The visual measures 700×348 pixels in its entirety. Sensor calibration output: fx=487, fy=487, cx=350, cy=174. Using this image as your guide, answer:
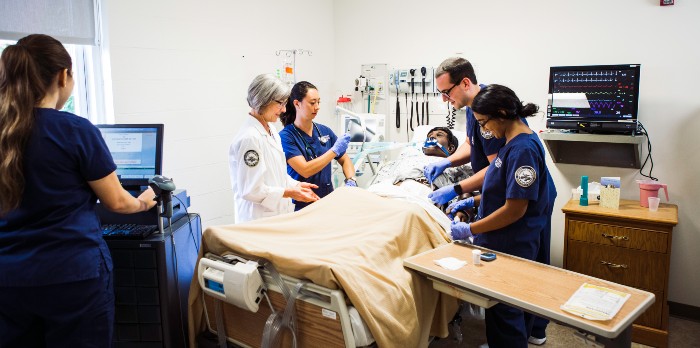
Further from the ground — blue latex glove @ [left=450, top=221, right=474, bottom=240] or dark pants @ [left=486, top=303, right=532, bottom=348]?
blue latex glove @ [left=450, top=221, right=474, bottom=240]

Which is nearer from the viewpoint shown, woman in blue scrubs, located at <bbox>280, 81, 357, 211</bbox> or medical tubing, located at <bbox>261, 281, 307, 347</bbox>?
medical tubing, located at <bbox>261, 281, 307, 347</bbox>

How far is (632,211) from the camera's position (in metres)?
2.81

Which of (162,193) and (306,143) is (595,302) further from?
(306,143)

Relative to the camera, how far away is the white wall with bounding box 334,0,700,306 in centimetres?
297

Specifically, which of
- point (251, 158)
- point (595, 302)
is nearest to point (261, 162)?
point (251, 158)

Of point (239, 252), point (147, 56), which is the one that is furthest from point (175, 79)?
point (239, 252)

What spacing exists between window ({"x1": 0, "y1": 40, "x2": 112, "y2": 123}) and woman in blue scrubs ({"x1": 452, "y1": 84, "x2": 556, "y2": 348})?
2.38 metres

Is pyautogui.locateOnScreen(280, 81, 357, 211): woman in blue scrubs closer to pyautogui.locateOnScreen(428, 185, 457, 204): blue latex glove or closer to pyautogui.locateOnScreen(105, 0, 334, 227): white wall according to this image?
pyautogui.locateOnScreen(428, 185, 457, 204): blue latex glove

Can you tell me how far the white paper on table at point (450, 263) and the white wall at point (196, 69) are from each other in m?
2.28

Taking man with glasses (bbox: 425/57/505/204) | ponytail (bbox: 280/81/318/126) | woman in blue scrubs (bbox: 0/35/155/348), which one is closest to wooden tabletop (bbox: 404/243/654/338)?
man with glasses (bbox: 425/57/505/204)

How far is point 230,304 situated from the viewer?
1938 mm

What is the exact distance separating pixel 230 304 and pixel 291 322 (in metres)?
0.35

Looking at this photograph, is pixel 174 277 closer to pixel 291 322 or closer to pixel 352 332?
pixel 291 322

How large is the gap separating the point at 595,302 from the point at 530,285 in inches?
7.8
